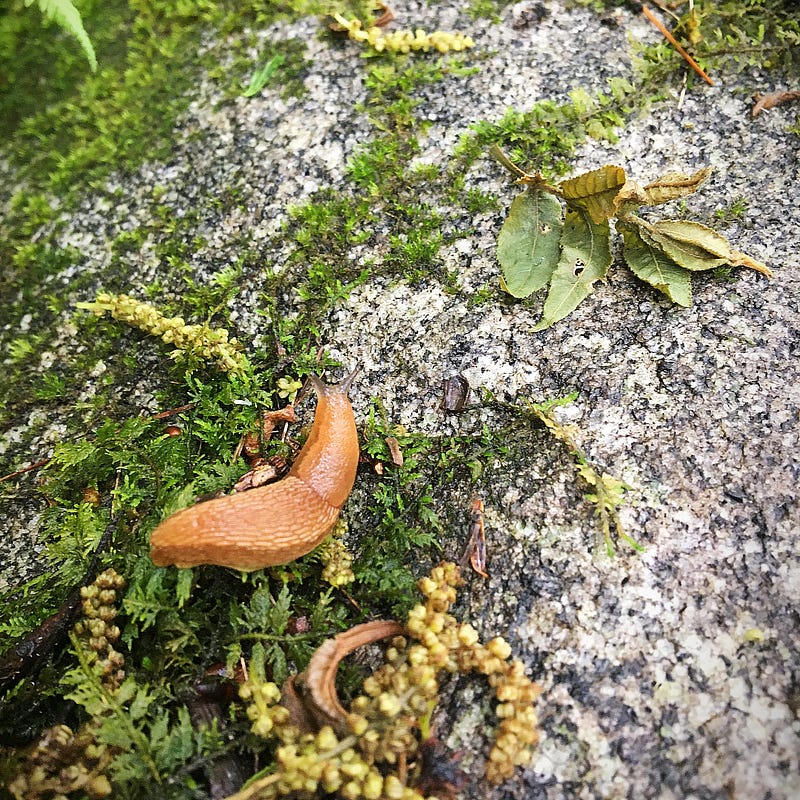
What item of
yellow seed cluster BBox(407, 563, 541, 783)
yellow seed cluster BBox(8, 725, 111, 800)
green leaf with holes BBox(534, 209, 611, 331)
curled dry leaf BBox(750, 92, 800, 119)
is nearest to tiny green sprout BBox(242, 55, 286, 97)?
green leaf with holes BBox(534, 209, 611, 331)

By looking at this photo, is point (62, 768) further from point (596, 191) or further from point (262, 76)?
point (262, 76)

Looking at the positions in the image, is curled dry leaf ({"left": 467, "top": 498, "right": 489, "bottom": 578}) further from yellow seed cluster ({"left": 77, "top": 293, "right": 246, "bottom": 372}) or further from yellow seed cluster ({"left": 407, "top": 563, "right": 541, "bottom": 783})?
yellow seed cluster ({"left": 77, "top": 293, "right": 246, "bottom": 372})

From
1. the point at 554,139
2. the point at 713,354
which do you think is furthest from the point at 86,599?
the point at 554,139

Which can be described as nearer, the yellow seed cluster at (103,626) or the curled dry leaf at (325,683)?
the curled dry leaf at (325,683)

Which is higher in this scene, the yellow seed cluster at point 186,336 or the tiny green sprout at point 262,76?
the tiny green sprout at point 262,76

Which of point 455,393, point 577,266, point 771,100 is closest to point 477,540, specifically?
point 455,393

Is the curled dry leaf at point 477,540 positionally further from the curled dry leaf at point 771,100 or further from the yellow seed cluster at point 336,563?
the curled dry leaf at point 771,100

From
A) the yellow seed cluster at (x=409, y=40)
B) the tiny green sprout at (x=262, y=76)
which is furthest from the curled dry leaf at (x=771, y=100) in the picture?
the tiny green sprout at (x=262, y=76)
